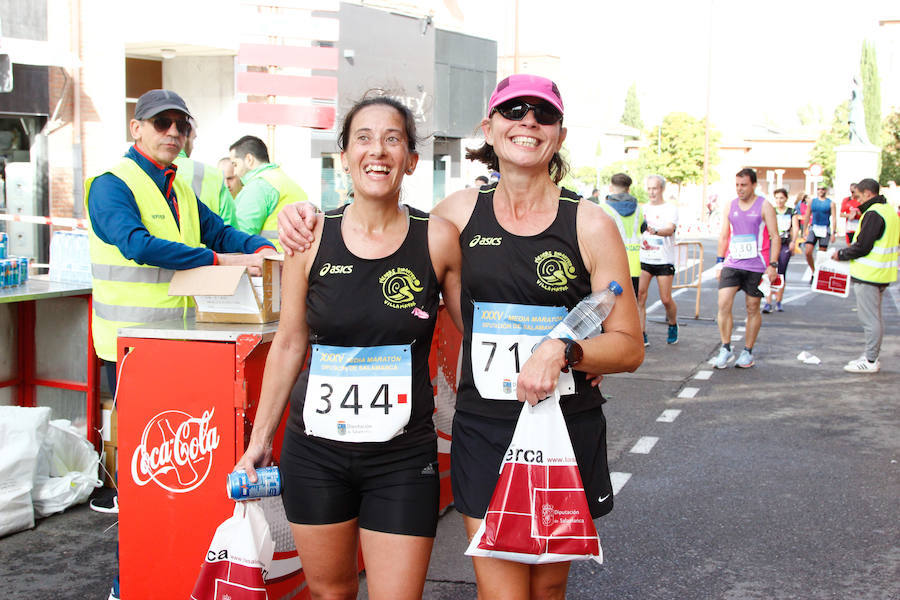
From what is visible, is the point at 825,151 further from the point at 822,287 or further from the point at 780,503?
the point at 780,503

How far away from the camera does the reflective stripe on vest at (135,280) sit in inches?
180

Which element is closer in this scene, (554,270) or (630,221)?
(554,270)

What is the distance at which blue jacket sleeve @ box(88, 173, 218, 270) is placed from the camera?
14.3 feet

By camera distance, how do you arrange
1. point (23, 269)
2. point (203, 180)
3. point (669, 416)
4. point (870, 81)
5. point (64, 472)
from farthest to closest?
point (870, 81)
point (669, 416)
point (203, 180)
point (23, 269)
point (64, 472)

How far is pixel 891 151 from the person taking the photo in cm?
4172

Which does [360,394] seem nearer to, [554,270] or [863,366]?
[554,270]

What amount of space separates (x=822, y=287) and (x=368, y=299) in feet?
29.2

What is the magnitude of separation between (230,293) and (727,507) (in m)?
3.49

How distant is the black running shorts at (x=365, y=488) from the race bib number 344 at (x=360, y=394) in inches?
2.3

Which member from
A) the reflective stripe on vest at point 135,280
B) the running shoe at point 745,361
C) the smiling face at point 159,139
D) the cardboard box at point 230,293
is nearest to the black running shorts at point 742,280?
the running shoe at point 745,361

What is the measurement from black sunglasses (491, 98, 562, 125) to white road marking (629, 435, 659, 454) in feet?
15.0

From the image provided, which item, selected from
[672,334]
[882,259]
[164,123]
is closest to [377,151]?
[164,123]

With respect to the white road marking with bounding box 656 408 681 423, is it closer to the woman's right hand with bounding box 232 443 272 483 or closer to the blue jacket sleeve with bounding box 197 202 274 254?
the blue jacket sleeve with bounding box 197 202 274 254

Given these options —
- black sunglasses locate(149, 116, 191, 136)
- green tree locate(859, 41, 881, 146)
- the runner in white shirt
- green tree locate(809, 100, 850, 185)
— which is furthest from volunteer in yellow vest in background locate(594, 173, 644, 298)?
green tree locate(809, 100, 850, 185)
